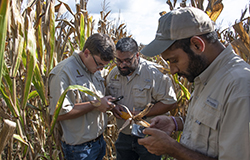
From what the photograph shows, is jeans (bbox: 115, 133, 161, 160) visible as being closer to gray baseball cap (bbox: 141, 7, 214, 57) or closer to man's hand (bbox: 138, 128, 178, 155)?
man's hand (bbox: 138, 128, 178, 155)

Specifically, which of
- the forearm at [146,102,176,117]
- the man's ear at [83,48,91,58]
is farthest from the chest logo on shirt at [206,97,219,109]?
the man's ear at [83,48,91,58]

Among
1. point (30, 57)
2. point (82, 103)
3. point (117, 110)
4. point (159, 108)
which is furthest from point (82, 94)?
point (159, 108)

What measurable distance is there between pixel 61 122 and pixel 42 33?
84cm

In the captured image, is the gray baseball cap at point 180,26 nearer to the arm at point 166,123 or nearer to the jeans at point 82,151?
the arm at point 166,123

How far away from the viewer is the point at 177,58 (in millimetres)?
1179

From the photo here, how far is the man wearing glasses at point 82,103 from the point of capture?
1.71 meters

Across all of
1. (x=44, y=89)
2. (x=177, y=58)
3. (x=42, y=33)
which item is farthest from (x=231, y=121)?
(x=42, y=33)

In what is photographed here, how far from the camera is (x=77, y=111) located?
69.2 inches

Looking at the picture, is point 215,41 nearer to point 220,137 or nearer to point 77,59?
point 220,137

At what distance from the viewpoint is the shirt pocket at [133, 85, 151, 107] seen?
2.28 metres

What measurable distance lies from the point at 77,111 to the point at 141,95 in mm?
838

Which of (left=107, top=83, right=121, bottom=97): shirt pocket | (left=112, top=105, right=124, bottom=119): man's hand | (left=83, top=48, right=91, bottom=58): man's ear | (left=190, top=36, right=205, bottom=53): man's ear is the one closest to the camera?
(left=190, top=36, right=205, bottom=53): man's ear

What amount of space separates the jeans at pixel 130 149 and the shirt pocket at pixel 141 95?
16.9 inches

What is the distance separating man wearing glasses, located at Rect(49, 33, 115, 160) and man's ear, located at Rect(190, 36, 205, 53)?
988mm
